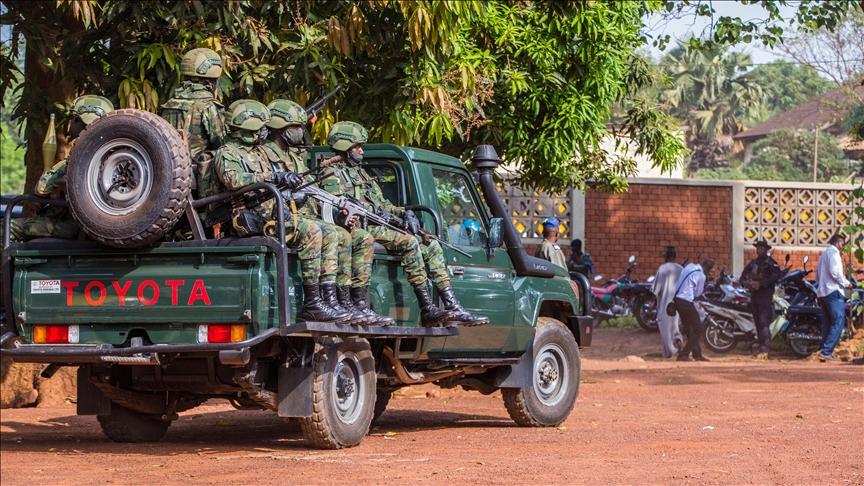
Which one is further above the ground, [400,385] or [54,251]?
[54,251]

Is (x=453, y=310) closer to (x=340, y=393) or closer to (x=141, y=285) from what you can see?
(x=340, y=393)

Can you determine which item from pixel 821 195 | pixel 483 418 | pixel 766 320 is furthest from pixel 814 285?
pixel 483 418

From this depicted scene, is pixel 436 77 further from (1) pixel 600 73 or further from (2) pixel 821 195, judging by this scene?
(2) pixel 821 195

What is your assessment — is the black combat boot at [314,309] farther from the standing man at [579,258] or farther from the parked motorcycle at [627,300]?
the parked motorcycle at [627,300]

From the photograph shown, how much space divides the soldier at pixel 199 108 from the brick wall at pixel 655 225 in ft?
54.9

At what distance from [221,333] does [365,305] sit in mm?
1058

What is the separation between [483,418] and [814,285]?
32.7 ft

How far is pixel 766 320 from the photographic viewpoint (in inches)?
819

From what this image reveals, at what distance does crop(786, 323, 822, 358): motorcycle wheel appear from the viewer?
20.6 m

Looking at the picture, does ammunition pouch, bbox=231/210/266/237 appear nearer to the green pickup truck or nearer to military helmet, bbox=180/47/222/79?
the green pickup truck

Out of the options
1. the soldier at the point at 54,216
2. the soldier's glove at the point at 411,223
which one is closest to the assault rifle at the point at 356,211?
the soldier's glove at the point at 411,223

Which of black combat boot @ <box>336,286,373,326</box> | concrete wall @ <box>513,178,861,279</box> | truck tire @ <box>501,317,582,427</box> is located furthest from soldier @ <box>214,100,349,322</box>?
concrete wall @ <box>513,178,861,279</box>

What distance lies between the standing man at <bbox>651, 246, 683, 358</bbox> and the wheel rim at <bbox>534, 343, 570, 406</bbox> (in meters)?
9.26

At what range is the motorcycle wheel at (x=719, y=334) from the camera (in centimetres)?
2139
